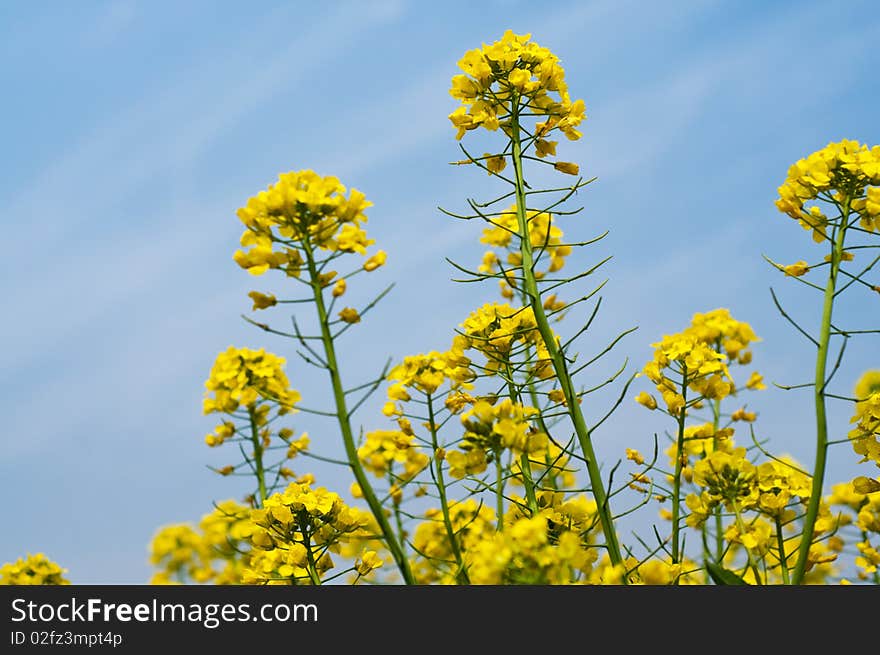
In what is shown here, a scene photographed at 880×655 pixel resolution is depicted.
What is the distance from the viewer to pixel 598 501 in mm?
2830

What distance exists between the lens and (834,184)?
316 centimetres

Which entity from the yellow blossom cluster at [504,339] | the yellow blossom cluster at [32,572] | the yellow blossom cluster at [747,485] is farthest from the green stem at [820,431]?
the yellow blossom cluster at [32,572]

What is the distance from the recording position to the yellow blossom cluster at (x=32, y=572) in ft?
16.9

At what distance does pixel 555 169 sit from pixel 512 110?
0.92 feet

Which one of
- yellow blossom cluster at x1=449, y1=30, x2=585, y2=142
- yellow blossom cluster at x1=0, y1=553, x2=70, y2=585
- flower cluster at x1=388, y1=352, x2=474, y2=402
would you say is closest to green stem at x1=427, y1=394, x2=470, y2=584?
flower cluster at x1=388, y1=352, x2=474, y2=402

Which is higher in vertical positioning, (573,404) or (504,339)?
(504,339)

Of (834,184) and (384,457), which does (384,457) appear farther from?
(834,184)

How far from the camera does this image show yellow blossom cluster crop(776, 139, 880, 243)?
10.1 ft

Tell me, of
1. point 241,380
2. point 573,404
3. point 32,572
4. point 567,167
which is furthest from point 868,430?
point 32,572

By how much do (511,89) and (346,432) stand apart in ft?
5.04

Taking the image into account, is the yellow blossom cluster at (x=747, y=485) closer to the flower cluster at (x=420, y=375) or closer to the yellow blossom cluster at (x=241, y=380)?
the flower cluster at (x=420, y=375)

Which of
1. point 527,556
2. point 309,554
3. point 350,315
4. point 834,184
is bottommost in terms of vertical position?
point 527,556
